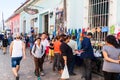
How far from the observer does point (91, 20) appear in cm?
1115

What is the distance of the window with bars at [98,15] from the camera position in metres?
10.1

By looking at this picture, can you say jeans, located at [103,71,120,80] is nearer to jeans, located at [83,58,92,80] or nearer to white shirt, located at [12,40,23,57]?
jeans, located at [83,58,92,80]

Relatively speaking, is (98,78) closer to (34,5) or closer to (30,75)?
(30,75)

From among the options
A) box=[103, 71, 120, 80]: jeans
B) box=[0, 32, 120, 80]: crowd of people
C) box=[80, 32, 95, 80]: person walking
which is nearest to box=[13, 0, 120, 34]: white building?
box=[0, 32, 120, 80]: crowd of people

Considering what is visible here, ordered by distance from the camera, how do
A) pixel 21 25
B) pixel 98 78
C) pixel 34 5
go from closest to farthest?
pixel 98 78, pixel 34 5, pixel 21 25

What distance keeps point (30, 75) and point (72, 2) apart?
459cm

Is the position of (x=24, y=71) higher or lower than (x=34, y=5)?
lower

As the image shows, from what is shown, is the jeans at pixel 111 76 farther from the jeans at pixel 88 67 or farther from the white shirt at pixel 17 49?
the white shirt at pixel 17 49

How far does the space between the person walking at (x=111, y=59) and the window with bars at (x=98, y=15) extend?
4.15m

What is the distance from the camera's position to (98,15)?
1062 cm

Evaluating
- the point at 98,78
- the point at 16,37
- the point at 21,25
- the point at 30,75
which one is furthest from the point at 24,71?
the point at 21,25

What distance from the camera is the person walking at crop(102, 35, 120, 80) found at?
19.2ft

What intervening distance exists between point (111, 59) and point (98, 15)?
505 centimetres

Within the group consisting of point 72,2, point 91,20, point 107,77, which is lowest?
point 107,77
